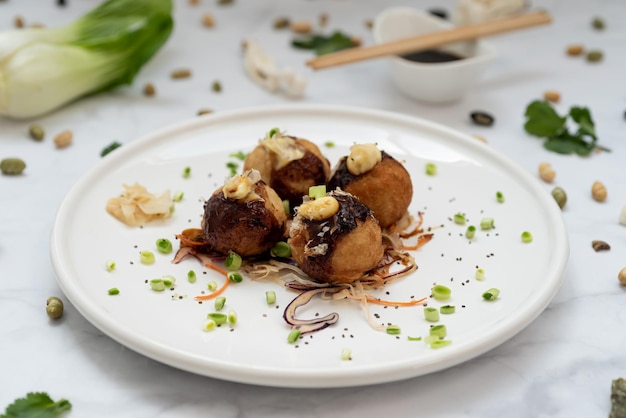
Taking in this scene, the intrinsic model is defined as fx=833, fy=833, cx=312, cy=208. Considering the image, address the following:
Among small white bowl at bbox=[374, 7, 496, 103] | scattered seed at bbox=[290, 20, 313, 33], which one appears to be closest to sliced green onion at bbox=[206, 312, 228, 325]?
small white bowl at bbox=[374, 7, 496, 103]

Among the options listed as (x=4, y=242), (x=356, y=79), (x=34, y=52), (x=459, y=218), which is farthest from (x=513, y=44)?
(x=4, y=242)

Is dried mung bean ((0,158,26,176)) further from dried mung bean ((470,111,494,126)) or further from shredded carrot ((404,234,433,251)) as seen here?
dried mung bean ((470,111,494,126))

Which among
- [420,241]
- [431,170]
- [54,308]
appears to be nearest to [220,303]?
[54,308]

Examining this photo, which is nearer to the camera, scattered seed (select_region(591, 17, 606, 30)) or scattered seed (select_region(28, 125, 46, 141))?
scattered seed (select_region(28, 125, 46, 141))

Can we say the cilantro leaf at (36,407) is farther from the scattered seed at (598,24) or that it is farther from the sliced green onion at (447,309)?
the scattered seed at (598,24)

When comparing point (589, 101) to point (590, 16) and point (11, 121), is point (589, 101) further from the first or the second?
point (11, 121)

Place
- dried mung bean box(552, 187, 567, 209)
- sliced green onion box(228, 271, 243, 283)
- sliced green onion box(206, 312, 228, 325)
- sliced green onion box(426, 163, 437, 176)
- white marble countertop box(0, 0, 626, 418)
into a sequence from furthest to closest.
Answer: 1. dried mung bean box(552, 187, 567, 209)
2. sliced green onion box(426, 163, 437, 176)
3. sliced green onion box(228, 271, 243, 283)
4. sliced green onion box(206, 312, 228, 325)
5. white marble countertop box(0, 0, 626, 418)
